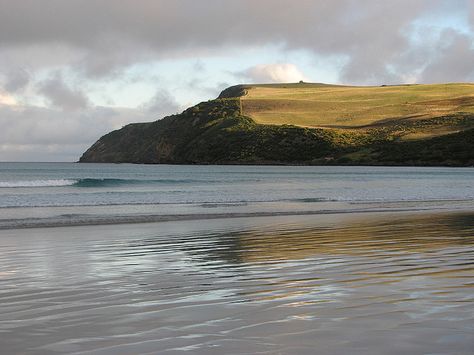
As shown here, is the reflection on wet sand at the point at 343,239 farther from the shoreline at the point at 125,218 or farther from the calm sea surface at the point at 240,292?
the shoreline at the point at 125,218

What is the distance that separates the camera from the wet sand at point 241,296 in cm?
606

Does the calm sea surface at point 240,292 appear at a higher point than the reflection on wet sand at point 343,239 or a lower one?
higher

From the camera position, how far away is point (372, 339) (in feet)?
19.9

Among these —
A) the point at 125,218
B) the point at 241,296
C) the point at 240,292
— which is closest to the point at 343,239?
the point at 240,292

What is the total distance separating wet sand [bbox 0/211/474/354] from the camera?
606cm

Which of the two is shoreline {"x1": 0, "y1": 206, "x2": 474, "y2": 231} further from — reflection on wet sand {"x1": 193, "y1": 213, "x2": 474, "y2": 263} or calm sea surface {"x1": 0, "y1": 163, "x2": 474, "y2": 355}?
reflection on wet sand {"x1": 193, "y1": 213, "x2": 474, "y2": 263}

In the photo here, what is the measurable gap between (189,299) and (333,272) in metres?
2.97

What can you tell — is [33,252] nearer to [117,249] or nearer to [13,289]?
[117,249]

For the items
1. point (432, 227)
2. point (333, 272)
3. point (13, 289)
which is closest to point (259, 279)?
point (333, 272)

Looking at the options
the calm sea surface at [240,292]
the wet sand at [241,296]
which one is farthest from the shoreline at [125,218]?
the wet sand at [241,296]

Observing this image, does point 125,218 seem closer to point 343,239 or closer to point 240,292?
point 343,239

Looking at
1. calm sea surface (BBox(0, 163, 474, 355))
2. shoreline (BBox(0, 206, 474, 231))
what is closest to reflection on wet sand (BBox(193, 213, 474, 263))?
calm sea surface (BBox(0, 163, 474, 355))

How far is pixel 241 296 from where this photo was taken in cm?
835

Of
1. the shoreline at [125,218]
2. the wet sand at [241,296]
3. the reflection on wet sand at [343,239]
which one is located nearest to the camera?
the wet sand at [241,296]
